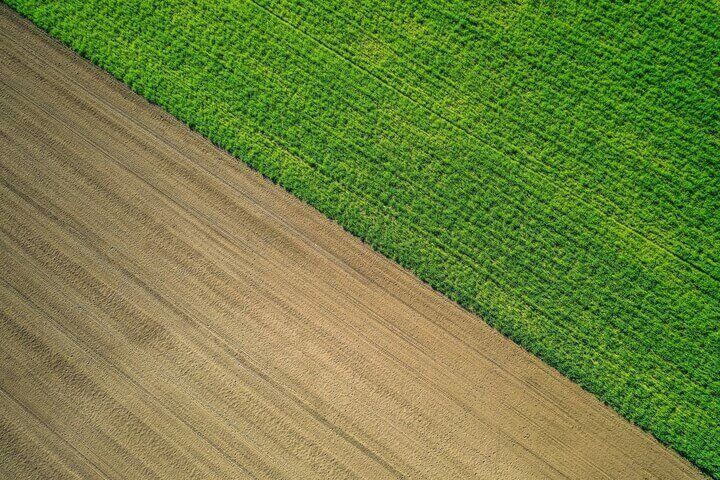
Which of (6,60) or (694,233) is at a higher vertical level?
(694,233)

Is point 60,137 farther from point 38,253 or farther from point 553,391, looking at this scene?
point 553,391

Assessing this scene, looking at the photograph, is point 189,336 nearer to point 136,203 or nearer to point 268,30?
point 136,203

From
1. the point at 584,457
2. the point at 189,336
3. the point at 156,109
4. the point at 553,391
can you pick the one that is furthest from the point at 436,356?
the point at 156,109

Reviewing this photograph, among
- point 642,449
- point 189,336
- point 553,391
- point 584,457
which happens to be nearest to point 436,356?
point 553,391

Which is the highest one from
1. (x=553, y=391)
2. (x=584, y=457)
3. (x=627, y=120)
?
(x=627, y=120)

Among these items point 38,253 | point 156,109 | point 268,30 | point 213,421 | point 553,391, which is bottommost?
point 213,421

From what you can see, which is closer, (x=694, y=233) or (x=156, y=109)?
(x=694, y=233)
